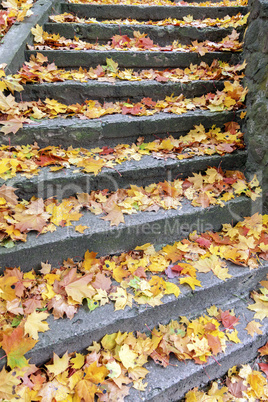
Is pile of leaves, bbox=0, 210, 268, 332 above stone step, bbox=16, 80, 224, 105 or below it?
below

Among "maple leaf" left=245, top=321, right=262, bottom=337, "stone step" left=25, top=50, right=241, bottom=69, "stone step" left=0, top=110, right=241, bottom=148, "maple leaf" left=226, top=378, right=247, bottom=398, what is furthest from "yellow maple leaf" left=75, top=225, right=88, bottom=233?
"stone step" left=25, top=50, right=241, bottom=69

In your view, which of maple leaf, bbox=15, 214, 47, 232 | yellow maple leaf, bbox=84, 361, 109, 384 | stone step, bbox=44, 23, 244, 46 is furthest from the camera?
stone step, bbox=44, 23, 244, 46

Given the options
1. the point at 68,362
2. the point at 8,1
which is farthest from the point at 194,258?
the point at 8,1

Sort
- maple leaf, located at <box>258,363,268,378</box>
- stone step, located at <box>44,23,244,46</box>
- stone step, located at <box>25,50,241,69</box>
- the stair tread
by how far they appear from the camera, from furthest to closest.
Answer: the stair tread, stone step, located at <box>44,23,244,46</box>, stone step, located at <box>25,50,241,69</box>, maple leaf, located at <box>258,363,268,378</box>

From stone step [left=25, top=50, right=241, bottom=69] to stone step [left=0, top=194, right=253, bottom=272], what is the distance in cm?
186

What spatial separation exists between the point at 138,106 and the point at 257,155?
1.32 metres

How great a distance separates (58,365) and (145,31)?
3.75 metres

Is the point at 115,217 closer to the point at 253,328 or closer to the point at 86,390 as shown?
the point at 86,390

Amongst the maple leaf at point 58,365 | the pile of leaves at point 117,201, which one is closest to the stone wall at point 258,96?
the pile of leaves at point 117,201

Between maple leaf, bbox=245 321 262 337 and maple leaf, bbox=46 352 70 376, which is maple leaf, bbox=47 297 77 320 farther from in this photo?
maple leaf, bbox=245 321 262 337

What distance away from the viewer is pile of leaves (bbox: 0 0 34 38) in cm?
301

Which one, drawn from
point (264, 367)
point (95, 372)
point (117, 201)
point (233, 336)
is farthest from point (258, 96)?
point (95, 372)

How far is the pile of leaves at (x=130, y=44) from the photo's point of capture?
9.95 ft

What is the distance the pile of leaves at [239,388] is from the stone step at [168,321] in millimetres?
54
